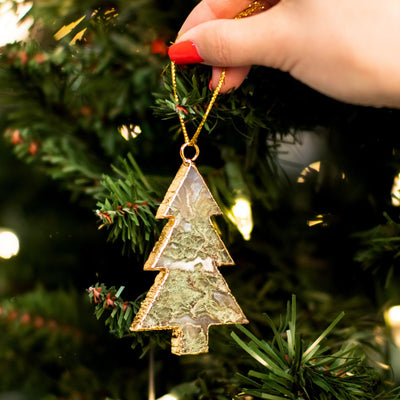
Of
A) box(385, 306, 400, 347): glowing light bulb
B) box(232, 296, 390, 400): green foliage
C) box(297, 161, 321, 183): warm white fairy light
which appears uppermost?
box(297, 161, 321, 183): warm white fairy light

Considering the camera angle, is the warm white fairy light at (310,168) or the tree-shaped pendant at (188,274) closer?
the tree-shaped pendant at (188,274)

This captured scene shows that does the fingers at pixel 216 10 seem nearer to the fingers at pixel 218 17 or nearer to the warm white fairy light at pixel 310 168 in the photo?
the fingers at pixel 218 17

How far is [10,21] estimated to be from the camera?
0.64 meters

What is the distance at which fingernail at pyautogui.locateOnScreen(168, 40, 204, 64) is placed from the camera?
1.46ft

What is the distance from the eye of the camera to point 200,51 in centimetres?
45

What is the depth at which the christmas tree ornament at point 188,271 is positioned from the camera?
0.45 metres

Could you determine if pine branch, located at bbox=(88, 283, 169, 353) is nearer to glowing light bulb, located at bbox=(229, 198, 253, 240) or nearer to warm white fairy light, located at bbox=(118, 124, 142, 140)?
glowing light bulb, located at bbox=(229, 198, 253, 240)

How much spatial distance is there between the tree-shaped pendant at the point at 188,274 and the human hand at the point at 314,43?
0.47 ft

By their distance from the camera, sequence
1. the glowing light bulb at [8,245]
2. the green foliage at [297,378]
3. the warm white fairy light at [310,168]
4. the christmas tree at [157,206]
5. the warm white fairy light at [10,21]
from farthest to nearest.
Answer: the glowing light bulb at [8,245] → the warm white fairy light at [310,168] → the warm white fairy light at [10,21] → the christmas tree at [157,206] → the green foliage at [297,378]

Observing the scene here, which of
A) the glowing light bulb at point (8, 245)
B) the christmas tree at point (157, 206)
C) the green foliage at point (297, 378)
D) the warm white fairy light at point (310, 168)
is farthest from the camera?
the glowing light bulb at point (8, 245)

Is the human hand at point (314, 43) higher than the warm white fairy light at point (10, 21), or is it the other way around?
the warm white fairy light at point (10, 21)

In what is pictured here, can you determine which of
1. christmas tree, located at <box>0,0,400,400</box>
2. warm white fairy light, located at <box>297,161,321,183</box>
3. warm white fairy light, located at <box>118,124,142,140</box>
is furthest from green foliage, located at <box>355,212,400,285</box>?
warm white fairy light, located at <box>118,124,142,140</box>

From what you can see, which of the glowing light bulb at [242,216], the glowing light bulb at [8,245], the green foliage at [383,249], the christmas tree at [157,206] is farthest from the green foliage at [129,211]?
the glowing light bulb at [8,245]

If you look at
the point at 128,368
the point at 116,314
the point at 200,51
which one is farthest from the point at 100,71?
the point at 128,368
